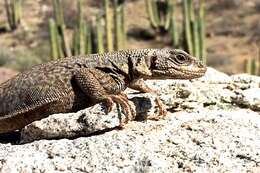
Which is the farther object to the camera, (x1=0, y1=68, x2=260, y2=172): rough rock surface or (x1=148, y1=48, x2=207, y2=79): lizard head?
(x1=148, y1=48, x2=207, y2=79): lizard head

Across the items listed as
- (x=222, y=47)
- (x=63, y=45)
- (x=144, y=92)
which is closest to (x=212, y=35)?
(x=222, y=47)

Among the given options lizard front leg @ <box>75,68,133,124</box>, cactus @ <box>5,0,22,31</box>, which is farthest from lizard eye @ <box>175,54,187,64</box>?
cactus @ <box>5,0,22,31</box>

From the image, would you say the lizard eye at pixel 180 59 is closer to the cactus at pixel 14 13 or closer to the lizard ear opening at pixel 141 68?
the lizard ear opening at pixel 141 68

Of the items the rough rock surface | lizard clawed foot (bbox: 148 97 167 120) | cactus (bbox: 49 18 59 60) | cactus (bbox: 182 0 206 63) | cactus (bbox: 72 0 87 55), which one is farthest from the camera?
cactus (bbox: 49 18 59 60)

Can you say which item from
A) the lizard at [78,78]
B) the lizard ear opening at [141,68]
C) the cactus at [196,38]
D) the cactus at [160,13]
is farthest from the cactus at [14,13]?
the lizard ear opening at [141,68]

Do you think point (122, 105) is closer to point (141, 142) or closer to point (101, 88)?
point (101, 88)

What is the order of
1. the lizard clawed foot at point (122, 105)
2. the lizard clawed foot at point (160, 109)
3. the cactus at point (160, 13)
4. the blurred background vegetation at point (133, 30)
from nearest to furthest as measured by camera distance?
the lizard clawed foot at point (122, 105)
the lizard clawed foot at point (160, 109)
the blurred background vegetation at point (133, 30)
the cactus at point (160, 13)

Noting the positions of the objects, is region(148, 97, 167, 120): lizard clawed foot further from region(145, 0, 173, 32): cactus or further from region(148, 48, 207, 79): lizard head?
region(145, 0, 173, 32): cactus
